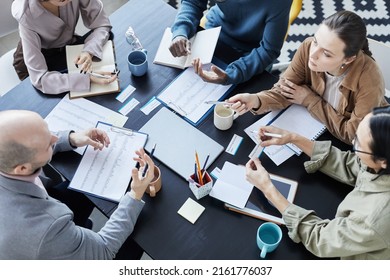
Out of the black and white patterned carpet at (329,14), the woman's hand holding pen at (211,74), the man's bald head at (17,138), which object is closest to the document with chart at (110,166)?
the man's bald head at (17,138)

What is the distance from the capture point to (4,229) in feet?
4.08

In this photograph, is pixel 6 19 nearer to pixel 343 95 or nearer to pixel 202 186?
pixel 202 186

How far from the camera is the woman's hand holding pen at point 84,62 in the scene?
182 cm

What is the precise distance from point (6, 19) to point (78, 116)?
106cm

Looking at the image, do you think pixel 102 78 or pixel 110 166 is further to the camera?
pixel 102 78

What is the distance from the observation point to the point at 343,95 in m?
1.65

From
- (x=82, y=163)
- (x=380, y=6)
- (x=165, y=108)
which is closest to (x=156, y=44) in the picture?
(x=165, y=108)

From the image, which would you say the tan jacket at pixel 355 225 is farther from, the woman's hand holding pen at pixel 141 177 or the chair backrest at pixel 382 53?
the chair backrest at pixel 382 53

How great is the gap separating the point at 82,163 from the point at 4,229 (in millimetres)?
431

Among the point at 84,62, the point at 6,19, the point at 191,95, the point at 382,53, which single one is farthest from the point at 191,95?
the point at 6,19

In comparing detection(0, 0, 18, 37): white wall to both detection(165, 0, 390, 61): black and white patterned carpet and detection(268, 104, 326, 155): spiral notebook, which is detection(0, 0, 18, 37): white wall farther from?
detection(268, 104, 326, 155): spiral notebook

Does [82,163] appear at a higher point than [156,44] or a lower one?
lower

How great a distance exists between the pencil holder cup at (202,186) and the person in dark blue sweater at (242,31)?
530mm

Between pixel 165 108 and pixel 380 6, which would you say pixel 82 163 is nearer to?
pixel 165 108
